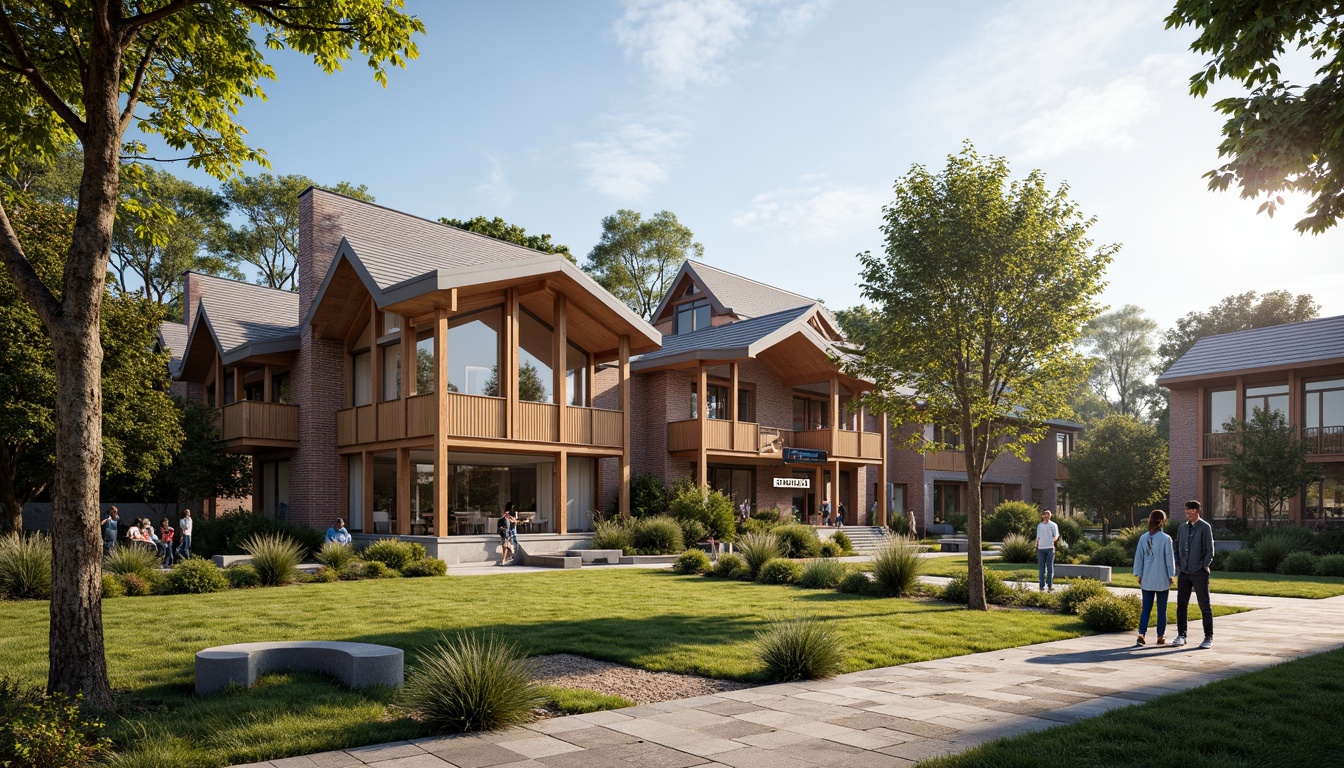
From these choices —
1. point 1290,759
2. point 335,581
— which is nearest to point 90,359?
point 1290,759

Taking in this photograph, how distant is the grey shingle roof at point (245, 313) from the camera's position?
29859 millimetres

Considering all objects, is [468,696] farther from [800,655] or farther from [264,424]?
[264,424]

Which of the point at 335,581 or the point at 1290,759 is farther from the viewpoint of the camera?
the point at 335,581

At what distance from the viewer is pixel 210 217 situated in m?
47.9

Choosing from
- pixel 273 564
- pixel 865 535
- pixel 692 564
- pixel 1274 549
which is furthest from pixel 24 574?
pixel 1274 549

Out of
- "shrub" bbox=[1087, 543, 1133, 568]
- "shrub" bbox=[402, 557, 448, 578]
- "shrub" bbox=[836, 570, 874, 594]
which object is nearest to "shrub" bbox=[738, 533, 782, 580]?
"shrub" bbox=[836, 570, 874, 594]

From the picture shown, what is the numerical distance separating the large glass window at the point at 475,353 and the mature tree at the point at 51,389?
7.27 metres

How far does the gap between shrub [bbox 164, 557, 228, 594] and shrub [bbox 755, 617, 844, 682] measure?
37.5ft

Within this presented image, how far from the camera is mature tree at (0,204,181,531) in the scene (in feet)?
69.4

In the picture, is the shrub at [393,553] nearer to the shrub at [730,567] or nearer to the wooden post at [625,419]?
the shrub at [730,567]

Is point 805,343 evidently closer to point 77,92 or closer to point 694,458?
point 694,458

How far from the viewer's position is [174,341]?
119ft

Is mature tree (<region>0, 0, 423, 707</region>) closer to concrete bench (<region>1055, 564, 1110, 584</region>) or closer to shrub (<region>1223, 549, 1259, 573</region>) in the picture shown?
concrete bench (<region>1055, 564, 1110, 584</region>)

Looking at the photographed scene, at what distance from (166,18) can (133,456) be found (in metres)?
18.1
